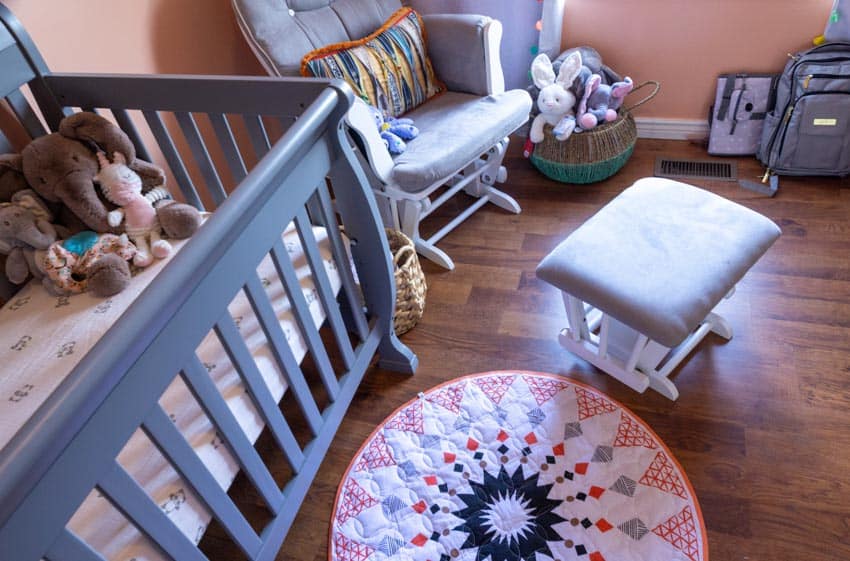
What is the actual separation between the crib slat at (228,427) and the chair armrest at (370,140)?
860 millimetres

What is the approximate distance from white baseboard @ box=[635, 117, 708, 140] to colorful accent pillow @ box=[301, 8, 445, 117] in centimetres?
97

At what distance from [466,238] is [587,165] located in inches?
21.2

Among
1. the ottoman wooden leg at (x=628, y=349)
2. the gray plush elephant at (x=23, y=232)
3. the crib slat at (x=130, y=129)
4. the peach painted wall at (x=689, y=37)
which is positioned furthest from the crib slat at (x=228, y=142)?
the peach painted wall at (x=689, y=37)

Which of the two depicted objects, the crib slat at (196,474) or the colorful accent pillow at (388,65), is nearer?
the crib slat at (196,474)

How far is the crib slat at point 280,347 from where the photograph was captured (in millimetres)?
964

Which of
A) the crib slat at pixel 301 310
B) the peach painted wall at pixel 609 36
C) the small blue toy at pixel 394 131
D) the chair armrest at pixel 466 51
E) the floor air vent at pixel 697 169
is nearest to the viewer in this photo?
the crib slat at pixel 301 310

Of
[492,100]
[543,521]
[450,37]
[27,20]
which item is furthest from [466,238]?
[27,20]

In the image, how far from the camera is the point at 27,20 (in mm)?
1324

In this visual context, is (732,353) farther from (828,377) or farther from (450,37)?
(450,37)

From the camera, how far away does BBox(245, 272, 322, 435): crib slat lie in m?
0.96

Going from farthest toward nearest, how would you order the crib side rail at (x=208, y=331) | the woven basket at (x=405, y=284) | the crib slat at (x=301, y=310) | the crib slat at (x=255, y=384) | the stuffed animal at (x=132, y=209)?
1. the woven basket at (x=405, y=284)
2. the stuffed animal at (x=132, y=209)
3. the crib slat at (x=301, y=310)
4. the crib slat at (x=255, y=384)
5. the crib side rail at (x=208, y=331)

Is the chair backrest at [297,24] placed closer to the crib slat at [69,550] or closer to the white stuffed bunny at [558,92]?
the white stuffed bunny at [558,92]

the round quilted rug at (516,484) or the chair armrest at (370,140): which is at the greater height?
the chair armrest at (370,140)

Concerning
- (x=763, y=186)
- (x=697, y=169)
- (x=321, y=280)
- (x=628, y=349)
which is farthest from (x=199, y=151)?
(x=763, y=186)
